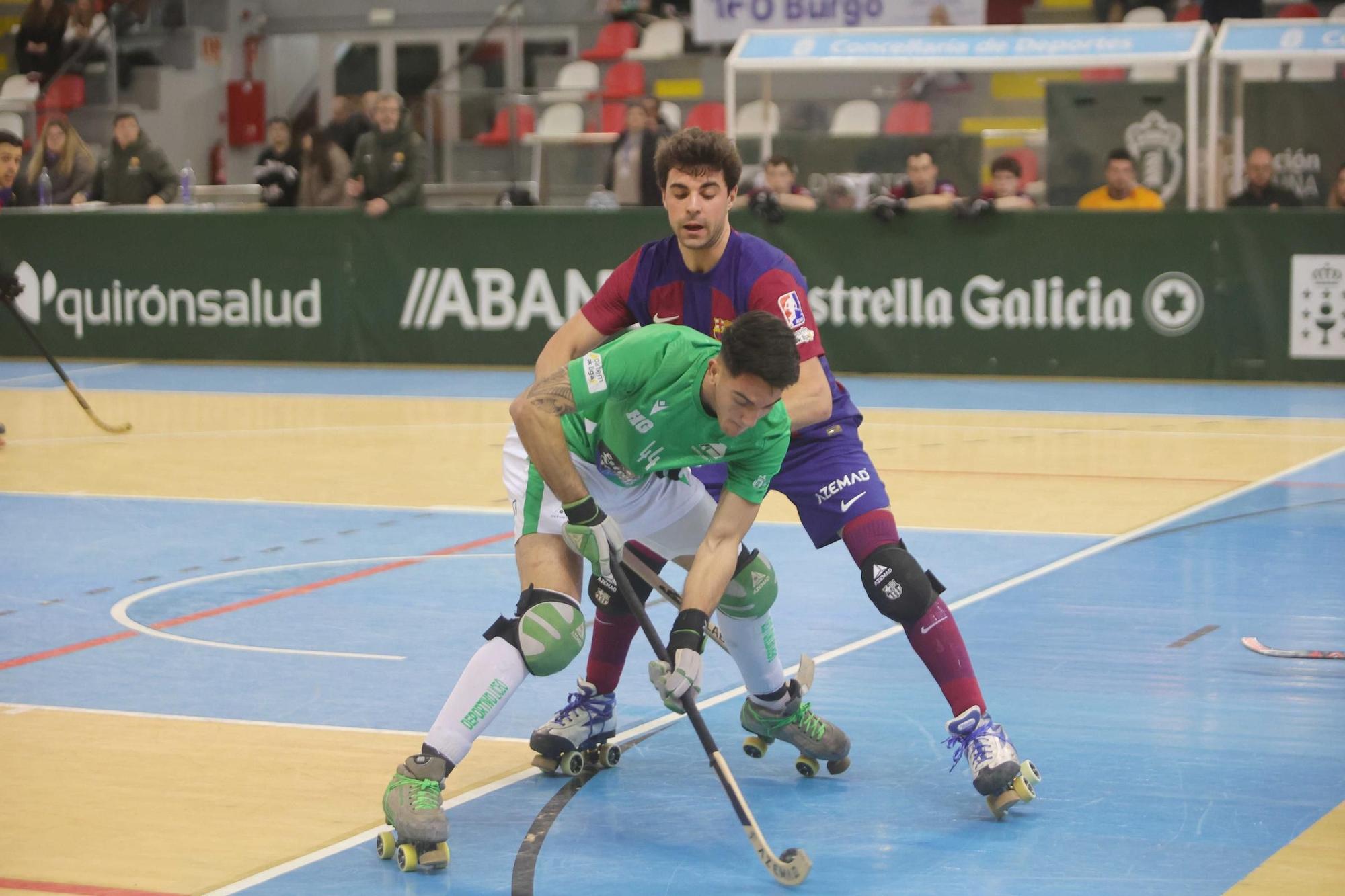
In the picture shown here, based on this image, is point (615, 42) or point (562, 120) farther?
point (615, 42)

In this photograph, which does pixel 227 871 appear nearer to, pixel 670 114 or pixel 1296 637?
pixel 1296 637

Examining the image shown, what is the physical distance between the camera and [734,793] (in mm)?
5168

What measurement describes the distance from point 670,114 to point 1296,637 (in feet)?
53.4

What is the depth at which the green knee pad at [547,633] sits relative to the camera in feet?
17.5

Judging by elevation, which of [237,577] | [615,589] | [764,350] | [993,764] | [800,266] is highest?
[764,350]

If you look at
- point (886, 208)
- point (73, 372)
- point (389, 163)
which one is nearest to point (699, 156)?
point (886, 208)

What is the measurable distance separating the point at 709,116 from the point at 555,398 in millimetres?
18571

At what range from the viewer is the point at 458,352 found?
18.8 meters

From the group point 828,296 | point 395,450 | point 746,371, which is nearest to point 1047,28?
point 828,296

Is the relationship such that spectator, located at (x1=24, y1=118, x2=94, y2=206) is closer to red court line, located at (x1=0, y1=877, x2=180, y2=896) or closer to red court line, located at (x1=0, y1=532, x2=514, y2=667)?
red court line, located at (x1=0, y1=532, x2=514, y2=667)

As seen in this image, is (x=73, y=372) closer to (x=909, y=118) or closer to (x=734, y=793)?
(x=909, y=118)

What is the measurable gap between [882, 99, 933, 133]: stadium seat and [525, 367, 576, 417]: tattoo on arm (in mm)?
16992

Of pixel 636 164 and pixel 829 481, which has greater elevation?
pixel 636 164

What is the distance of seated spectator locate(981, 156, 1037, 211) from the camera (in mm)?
16891
